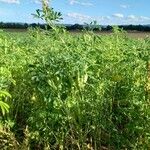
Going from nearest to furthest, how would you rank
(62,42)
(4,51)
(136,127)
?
(136,127), (62,42), (4,51)

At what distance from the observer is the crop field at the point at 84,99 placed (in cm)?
503

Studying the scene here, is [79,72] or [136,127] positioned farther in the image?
[79,72]

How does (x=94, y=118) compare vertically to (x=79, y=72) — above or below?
below

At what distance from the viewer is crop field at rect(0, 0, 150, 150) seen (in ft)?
16.5

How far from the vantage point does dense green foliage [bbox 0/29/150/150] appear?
5027 millimetres

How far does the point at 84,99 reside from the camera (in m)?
5.35

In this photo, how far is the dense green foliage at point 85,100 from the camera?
16.5 feet

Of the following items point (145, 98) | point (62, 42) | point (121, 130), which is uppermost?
point (62, 42)

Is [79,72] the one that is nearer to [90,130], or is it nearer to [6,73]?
[90,130]

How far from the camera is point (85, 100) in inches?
209

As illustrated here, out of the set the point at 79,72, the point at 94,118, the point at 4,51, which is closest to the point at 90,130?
the point at 94,118

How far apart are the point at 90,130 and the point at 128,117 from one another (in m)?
0.41

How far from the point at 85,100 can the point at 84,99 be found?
0.04 meters

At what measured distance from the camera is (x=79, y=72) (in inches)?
202
